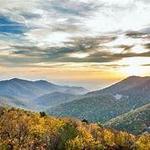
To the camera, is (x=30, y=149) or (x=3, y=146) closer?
(x=3, y=146)

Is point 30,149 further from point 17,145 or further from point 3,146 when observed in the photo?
point 3,146

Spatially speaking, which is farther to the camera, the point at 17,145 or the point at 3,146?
the point at 17,145

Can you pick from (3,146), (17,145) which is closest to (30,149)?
(17,145)
